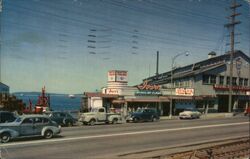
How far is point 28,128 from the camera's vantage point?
840 inches

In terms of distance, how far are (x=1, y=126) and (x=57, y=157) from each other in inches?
213

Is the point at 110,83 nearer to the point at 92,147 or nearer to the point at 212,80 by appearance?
the point at 212,80

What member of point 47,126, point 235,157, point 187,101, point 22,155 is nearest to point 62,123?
point 47,126

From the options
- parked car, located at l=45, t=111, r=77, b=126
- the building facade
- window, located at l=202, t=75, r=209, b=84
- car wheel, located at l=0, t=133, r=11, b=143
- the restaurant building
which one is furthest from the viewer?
window, located at l=202, t=75, r=209, b=84

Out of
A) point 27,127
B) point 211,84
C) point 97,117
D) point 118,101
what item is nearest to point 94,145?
point 27,127

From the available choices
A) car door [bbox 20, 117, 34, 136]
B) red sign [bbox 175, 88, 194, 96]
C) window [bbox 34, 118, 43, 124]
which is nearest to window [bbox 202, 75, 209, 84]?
red sign [bbox 175, 88, 194, 96]

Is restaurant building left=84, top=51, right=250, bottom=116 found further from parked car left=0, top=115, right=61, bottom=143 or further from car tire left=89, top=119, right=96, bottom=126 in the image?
parked car left=0, top=115, right=61, bottom=143

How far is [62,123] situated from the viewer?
109 ft

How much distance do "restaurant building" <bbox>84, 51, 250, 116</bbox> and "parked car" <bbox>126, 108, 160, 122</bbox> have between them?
7.87m

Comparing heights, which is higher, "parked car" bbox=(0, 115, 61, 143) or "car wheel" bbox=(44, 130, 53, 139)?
"parked car" bbox=(0, 115, 61, 143)

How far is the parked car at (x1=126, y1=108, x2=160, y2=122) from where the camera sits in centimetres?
3895

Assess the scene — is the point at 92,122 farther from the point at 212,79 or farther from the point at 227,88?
the point at 227,88

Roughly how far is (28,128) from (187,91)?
38.3 m

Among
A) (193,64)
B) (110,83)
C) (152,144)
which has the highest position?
(193,64)
